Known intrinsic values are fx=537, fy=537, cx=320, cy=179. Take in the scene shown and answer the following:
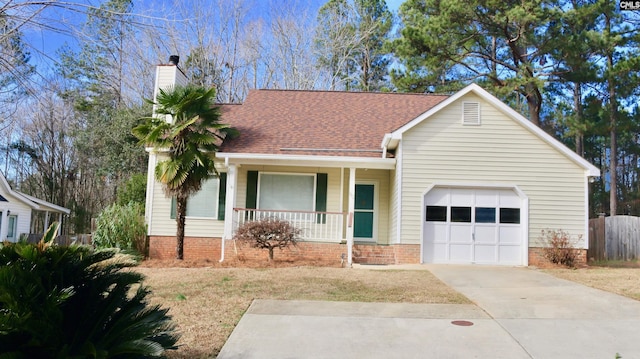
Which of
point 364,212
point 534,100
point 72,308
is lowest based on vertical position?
point 72,308

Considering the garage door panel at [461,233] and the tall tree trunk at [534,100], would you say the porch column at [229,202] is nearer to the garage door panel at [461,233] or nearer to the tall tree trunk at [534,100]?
the garage door panel at [461,233]

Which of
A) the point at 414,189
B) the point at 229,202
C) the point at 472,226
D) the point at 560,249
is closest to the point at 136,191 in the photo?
the point at 229,202

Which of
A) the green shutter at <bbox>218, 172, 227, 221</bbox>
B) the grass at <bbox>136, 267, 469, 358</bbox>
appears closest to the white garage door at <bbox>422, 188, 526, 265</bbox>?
the grass at <bbox>136, 267, 469, 358</bbox>

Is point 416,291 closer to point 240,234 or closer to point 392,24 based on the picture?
point 240,234

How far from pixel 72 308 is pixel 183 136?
33.3 ft

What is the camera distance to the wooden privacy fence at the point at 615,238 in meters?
18.9

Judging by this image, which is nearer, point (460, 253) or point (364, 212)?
point (460, 253)

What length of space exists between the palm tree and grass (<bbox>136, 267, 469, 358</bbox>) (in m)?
2.39

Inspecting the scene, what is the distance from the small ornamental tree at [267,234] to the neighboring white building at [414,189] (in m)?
1.17

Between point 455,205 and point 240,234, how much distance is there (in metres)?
5.85

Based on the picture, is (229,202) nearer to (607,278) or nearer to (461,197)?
(461,197)

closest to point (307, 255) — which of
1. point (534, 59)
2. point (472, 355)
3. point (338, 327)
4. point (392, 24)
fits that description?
point (338, 327)

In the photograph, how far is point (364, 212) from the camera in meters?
16.6

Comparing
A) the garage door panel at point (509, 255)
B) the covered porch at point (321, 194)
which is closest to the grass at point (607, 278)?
the garage door panel at point (509, 255)
